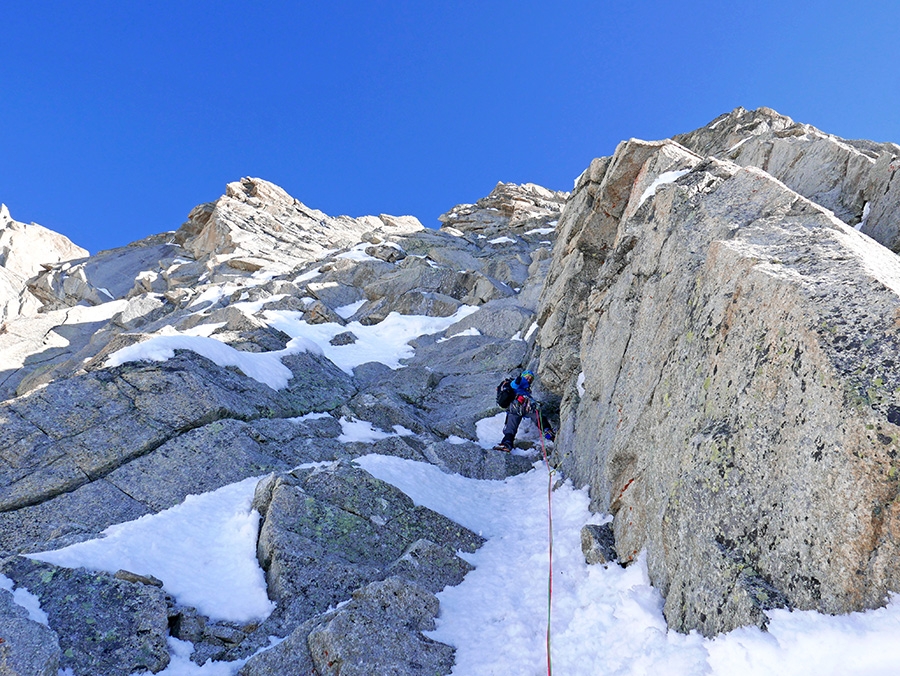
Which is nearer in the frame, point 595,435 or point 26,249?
point 595,435

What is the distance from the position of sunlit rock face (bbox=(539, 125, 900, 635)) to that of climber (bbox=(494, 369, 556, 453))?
4696 mm

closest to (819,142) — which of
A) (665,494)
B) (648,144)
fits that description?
(648,144)

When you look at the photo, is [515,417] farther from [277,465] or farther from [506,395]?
[277,465]

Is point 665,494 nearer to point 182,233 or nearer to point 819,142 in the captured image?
point 819,142

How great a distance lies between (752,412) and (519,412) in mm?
11511

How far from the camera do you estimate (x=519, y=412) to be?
18.0 meters

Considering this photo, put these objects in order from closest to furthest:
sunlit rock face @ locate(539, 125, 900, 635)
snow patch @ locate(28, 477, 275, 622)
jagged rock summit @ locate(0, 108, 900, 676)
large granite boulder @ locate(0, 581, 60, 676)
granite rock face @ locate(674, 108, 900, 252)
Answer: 1. sunlit rock face @ locate(539, 125, 900, 635)
2. jagged rock summit @ locate(0, 108, 900, 676)
3. large granite boulder @ locate(0, 581, 60, 676)
4. snow patch @ locate(28, 477, 275, 622)
5. granite rock face @ locate(674, 108, 900, 252)

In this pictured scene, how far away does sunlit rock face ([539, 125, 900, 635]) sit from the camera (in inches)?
199

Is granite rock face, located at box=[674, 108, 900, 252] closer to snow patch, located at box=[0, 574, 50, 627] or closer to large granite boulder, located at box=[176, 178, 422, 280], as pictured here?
snow patch, located at box=[0, 574, 50, 627]

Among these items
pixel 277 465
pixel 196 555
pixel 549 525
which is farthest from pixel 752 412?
pixel 277 465

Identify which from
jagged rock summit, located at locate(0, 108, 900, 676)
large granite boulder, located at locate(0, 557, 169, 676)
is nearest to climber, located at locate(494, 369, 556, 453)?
jagged rock summit, located at locate(0, 108, 900, 676)

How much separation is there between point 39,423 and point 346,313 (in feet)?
93.3

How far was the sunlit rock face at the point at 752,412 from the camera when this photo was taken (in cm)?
505

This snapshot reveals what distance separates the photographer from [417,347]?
104 feet
